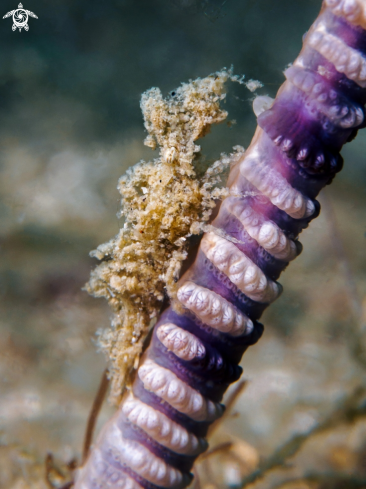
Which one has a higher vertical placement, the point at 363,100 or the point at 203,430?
the point at 363,100

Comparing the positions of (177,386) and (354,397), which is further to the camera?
(354,397)

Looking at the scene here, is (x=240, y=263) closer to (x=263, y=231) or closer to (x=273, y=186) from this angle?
(x=263, y=231)

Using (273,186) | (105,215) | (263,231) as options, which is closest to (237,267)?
(263,231)

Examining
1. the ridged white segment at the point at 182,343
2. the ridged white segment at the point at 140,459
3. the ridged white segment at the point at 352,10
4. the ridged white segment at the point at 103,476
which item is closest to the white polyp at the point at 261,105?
the ridged white segment at the point at 352,10

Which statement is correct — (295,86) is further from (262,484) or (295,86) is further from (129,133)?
(262,484)

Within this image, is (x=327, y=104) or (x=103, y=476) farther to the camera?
(x=103, y=476)

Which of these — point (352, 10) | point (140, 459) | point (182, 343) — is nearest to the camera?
point (352, 10)

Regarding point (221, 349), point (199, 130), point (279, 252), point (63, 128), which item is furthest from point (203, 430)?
point (63, 128)
